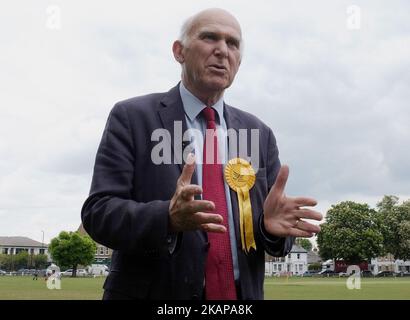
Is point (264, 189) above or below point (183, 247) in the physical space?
above

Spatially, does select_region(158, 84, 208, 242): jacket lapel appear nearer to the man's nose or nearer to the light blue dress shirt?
the light blue dress shirt

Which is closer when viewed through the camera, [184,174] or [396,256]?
[184,174]

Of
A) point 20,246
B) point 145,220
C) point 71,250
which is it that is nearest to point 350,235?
point 71,250

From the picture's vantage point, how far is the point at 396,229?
9119cm

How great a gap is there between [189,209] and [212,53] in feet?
4.16

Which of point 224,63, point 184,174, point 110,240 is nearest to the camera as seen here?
point 184,174

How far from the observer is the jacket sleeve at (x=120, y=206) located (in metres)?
2.78

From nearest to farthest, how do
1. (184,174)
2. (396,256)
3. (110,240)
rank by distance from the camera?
1. (184,174)
2. (110,240)
3. (396,256)

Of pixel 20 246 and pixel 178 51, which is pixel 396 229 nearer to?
pixel 178 51

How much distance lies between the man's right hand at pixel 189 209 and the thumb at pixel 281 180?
0.59 metres

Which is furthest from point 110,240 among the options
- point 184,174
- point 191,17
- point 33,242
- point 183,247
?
point 33,242
